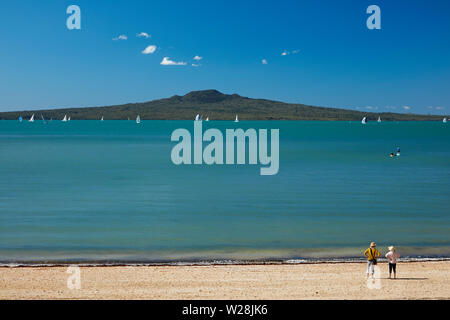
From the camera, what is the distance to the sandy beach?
47.9 ft

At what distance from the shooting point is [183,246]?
23000 mm

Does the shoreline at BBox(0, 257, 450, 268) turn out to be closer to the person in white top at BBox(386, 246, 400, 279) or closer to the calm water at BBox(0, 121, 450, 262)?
the calm water at BBox(0, 121, 450, 262)

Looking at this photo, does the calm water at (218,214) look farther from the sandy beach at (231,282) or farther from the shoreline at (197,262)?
the sandy beach at (231,282)

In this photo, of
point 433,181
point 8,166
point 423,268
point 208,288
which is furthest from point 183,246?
point 8,166

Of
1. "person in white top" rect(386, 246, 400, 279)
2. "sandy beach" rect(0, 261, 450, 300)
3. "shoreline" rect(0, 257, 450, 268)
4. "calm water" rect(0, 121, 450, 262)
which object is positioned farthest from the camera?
"calm water" rect(0, 121, 450, 262)

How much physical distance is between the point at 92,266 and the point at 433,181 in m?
38.9

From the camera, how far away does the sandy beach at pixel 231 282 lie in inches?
575

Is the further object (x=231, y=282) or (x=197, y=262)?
(x=197, y=262)

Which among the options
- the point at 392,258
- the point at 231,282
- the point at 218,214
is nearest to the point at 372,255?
the point at 392,258

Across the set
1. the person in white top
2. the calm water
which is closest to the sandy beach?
the person in white top

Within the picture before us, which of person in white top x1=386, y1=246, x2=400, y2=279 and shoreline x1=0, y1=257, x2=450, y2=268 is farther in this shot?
shoreline x1=0, y1=257, x2=450, y2=268

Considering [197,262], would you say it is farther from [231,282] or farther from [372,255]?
[372,255]

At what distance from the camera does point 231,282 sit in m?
16.0

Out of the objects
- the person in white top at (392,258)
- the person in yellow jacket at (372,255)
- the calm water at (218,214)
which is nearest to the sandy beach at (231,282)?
the person in white top at (392,258)
